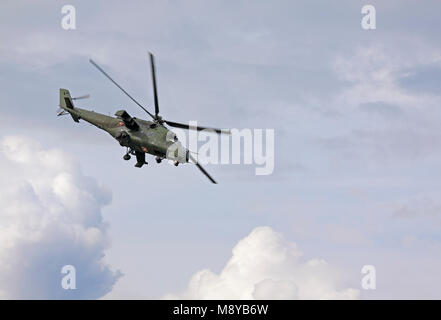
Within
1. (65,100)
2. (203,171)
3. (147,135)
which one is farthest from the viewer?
(65,100)

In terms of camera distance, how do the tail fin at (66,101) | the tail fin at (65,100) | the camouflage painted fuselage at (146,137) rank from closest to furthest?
the camouflage painted fuselage at (146,137), the tail fin at (66,101), the tail fin at (65,100)

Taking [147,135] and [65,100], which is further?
[65,100]

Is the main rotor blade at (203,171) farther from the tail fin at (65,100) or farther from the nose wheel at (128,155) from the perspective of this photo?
the tail fin at (65,100)

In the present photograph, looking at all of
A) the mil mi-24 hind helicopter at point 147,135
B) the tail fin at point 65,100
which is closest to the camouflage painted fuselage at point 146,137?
the mil mi-24 hind helicopter at point 147,135

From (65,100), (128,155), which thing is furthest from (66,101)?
(128,155)

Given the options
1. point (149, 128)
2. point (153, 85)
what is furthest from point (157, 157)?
point (153, 85)

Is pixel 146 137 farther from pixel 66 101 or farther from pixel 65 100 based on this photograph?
pixel 65 100

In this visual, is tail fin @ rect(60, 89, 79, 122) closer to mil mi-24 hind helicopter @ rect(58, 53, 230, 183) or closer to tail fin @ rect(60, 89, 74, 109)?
tail fin @ rect(60, 89, 74, 109)

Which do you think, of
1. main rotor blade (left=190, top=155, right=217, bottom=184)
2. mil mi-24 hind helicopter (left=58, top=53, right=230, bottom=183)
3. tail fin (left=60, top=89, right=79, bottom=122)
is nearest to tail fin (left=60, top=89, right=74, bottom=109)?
tail fin (left=60, top=89, right=79, bottom=122)

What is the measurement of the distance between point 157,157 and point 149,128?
3.58 metres

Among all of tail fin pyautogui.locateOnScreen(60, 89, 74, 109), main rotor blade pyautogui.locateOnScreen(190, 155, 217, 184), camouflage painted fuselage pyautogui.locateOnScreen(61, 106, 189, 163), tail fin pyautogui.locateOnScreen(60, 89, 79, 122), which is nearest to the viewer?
main rotor blade pyautogui.locateOnScreen(190, 155, 217, 184)

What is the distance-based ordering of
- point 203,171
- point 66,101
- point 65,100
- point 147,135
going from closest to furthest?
point 203,171 < point 147,135 < point 66,101 < point 65,100

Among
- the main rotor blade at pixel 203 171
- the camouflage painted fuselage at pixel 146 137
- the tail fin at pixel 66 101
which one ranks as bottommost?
the main rotor blade at pixel 203 171
